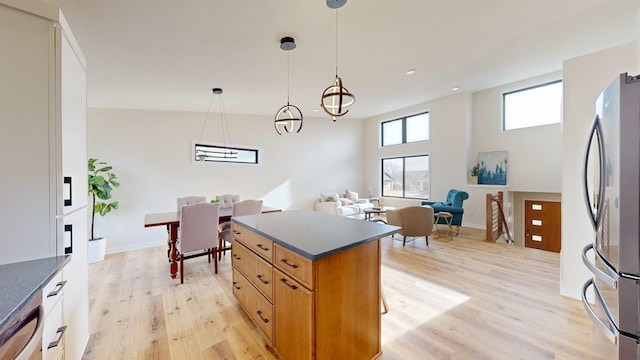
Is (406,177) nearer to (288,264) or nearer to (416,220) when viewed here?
(416,220)

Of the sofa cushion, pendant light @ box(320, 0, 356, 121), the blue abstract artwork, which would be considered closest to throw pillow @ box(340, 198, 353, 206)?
the sofa cushion

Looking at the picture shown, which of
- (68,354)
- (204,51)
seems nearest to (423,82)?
(204,51)

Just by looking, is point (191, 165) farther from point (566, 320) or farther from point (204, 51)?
point (566, 320)

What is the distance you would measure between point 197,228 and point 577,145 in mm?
4459

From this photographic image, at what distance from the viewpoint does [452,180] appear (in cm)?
656

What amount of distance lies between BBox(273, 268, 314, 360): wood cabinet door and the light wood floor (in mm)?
396

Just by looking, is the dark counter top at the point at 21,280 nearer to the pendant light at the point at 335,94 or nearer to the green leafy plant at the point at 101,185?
the pendant light at the point at 335,94

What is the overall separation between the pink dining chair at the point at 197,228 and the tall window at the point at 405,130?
618cm

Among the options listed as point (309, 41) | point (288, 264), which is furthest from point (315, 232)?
point (309, 41)

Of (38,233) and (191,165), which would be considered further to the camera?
(191,165)

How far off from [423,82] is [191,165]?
5.21m

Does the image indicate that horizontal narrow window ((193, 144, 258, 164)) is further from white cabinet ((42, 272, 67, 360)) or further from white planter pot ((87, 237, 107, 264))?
white cabinet ((42, 272, 67, 360))

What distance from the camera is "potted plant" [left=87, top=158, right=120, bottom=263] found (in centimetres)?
405

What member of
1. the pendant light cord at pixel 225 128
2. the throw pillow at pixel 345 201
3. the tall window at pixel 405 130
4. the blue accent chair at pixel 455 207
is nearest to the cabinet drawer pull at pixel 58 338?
the pendant light cord at pixel 225 128
